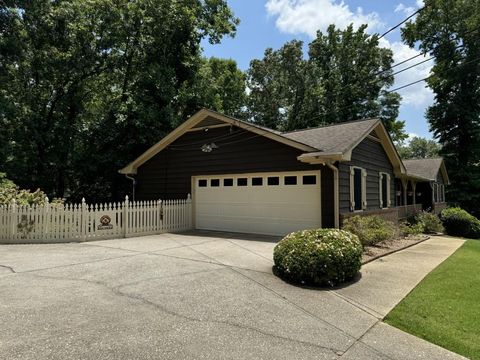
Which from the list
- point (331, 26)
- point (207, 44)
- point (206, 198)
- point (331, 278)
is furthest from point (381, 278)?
point (331, 26)

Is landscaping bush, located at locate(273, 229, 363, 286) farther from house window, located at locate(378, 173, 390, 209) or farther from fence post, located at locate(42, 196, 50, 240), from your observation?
house window, located at locate(378, 173, 390, 209)

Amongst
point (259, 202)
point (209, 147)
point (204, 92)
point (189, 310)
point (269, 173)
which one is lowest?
point (189, 310)

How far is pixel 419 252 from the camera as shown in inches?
396

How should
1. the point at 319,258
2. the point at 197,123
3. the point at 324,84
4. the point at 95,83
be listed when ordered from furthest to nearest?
the point at 324,84 → the point at 95,83 → the point at 197,123 → the point at 319,258

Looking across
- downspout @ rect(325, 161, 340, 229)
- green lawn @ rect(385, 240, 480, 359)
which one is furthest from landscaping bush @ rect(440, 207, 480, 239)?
green lawn @ rect(385, 240, 480, 359)

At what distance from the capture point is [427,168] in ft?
A: 80.5

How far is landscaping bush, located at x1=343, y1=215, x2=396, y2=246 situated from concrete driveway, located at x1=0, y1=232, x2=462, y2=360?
1822 millimetres

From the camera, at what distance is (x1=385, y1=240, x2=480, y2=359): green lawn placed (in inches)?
157

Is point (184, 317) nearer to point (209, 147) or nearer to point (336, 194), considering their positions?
point (336, 194)

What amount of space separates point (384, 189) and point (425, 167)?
38.9ft

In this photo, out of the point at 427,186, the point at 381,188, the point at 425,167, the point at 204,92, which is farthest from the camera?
the point at 425,167

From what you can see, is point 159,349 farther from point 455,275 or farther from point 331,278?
point 455,275

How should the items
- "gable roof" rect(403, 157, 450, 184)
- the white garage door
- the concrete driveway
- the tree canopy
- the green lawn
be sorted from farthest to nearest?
"gable roof" rect(403, 157, 450, 184) < the tree canopy < the white garage door < the green lawn < the concrete driveway

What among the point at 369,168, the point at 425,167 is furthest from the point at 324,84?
the point at 369,168
